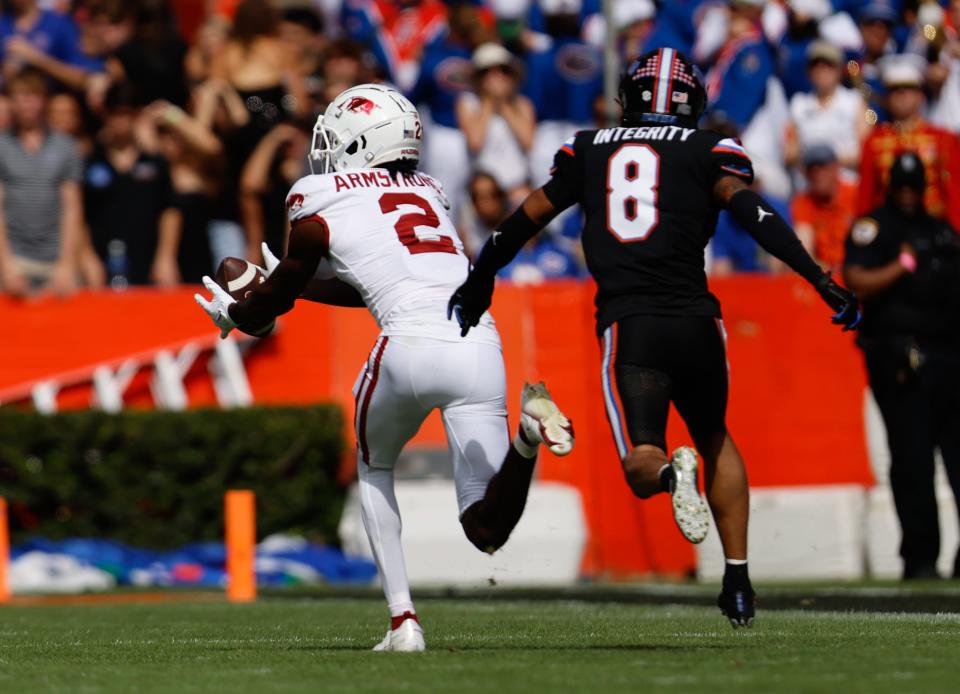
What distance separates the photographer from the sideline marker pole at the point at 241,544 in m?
10.7

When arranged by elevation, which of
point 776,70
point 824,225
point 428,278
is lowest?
point 428,278

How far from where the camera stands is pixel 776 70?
51.9 ft

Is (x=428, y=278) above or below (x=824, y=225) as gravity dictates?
below

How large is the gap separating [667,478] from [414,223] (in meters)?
1.30

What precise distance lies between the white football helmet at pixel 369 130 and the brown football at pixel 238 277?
520 mm

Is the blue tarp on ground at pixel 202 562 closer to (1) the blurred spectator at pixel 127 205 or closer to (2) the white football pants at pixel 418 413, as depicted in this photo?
(1) the blurred spectator at pixel 127 205

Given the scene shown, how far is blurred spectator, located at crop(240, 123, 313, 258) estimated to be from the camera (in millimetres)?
14875

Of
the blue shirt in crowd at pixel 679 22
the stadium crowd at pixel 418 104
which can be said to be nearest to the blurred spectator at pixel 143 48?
the stadium crowd at pixel 418 104

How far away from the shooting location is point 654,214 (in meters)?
7.04

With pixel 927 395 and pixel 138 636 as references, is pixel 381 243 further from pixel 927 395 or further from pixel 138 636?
pixel 927 395

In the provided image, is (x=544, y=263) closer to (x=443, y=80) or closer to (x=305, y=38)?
(x=443, y=80)

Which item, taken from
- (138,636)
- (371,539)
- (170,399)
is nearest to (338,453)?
(170,399)

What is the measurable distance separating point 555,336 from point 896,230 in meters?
3.00

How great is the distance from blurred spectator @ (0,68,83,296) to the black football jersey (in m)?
8.12
